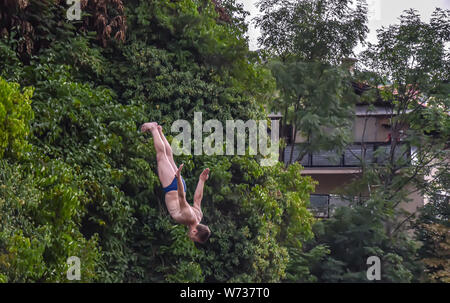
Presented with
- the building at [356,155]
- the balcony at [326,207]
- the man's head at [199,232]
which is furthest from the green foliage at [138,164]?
the building at [356,155]

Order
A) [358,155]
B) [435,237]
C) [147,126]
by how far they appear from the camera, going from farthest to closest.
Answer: [358,155] < [435,237] < [147,126]

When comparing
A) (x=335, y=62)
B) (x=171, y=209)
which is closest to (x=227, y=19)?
(x=335, y=62)

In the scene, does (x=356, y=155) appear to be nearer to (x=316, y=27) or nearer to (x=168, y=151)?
(x=316, y=27)

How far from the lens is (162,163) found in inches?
330

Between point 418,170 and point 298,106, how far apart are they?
9.79ft

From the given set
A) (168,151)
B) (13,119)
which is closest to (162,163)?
(168,151)

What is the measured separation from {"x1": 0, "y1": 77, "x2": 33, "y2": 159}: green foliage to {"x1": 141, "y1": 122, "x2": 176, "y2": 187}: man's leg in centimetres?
211

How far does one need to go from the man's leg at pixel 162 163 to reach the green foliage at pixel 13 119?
6.93 ft

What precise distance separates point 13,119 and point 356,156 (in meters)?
10.2

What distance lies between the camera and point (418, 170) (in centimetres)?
1423

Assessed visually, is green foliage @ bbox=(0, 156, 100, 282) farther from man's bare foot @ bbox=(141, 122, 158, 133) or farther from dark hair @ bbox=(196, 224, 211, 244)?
dark hair @ bbox=(196, 224, 211, 244)

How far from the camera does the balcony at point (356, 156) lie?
14.7 m

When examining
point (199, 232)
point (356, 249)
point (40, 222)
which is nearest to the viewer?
point (40, 222)
